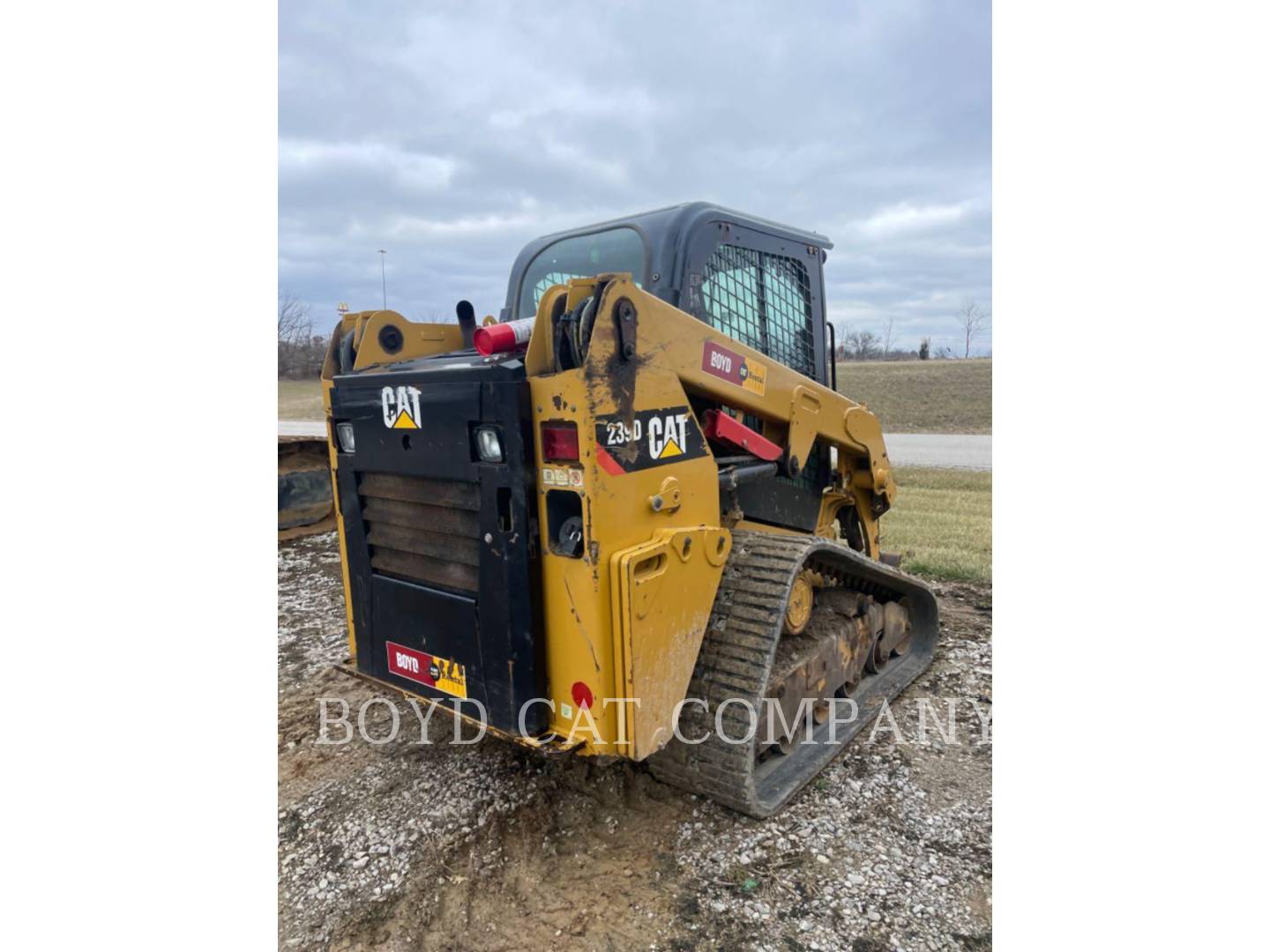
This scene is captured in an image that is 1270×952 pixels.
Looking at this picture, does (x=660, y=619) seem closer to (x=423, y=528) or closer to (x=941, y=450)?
(x=423, y=528)

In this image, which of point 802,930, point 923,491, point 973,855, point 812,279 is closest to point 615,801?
point 802,930

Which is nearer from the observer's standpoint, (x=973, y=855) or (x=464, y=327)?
(x=973, y=855)

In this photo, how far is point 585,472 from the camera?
258 centimetres

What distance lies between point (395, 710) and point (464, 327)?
2.20 metres

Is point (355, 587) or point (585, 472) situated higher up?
point (585, 472)

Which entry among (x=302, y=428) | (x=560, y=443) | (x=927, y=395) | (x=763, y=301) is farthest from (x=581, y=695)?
(x=927, y=395)

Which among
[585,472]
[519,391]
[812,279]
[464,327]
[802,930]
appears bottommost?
[802,930]

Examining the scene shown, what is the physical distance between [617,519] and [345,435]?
1.44m

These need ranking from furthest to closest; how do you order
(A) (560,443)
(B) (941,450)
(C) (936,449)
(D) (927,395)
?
(D) (927,395)
(C) (936,449)
(B) (941,450)
(A) (560,443)

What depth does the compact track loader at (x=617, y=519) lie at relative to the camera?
267 cm

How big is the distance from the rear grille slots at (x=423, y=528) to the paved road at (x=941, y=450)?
1328 centimetres

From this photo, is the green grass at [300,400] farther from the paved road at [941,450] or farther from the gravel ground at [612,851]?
the gravel ground at [612,851]

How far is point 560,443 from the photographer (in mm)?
2635

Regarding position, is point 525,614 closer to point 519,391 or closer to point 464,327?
point 519,391
